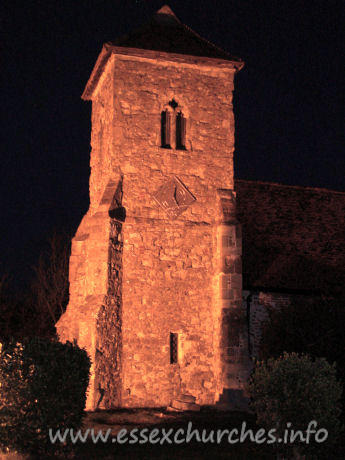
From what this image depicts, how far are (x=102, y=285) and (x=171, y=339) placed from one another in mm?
2830

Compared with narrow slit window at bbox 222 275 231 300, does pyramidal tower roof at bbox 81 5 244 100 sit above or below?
above

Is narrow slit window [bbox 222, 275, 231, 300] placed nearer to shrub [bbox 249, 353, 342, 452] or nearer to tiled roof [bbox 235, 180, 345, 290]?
tiled roof [bbox 235, 180, 345, 290]

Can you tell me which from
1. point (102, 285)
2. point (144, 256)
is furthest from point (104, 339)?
point (144, 256)

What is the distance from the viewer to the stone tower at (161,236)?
22156 millimetres

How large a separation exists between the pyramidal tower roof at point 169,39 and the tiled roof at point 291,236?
18.4ft

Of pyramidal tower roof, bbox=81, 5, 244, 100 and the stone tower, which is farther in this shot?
pyramidal tower roof, bbox=81, 5, 244, 100

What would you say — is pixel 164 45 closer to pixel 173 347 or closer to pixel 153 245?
A: pixel 153 245

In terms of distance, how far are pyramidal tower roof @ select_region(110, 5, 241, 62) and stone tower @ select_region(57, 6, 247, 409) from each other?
63 millimetres

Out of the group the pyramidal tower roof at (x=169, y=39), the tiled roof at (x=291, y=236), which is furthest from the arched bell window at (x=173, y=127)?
the tiled roof at (x=291, y=236)

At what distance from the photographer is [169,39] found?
2512 cm

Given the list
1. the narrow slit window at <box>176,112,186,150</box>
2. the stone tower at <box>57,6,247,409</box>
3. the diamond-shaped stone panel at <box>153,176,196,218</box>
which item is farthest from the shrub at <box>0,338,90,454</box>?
the narrow slit window at <box>176,112,186,150</box>

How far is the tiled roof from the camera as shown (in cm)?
2495

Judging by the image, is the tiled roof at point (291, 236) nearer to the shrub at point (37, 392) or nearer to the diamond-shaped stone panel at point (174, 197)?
the diamond-shaped stone panel at point (174, 197)

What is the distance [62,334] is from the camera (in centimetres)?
2436
